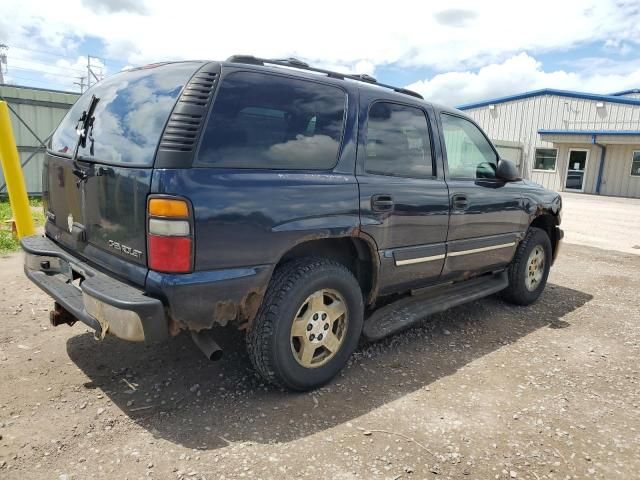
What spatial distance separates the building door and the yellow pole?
79.7 feet

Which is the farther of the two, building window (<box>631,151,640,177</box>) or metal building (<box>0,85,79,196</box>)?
building window (<box>631,151,640,177</box>)

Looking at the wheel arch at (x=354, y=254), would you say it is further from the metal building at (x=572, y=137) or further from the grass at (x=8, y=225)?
the metal building at (x=572, y=137)

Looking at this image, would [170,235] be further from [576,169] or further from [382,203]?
[576,169]

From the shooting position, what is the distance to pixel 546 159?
24938 mm

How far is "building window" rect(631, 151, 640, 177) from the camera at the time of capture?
72.2ft

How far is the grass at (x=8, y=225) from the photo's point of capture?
630cm

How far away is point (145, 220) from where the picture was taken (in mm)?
2469

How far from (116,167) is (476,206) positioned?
284 cm

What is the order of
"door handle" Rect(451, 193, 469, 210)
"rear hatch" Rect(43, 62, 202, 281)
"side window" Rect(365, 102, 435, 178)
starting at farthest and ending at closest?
1. "door handle" Rect(451, 193, 469, 210)
2. "side window" Rect(365, 102, 435, 178)
3. "rear hatch" Rect(43, 62, 202, 281)

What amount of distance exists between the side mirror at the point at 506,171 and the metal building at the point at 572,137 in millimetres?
20400

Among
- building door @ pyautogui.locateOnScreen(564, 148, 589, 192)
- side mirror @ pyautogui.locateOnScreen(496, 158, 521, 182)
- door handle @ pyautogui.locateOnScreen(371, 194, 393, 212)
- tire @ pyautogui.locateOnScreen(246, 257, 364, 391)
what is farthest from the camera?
building door @ pyautogui.locateOnScreen(564, 148, 589, 192)

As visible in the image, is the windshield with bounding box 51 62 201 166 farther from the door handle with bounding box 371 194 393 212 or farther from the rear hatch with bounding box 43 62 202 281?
the door handle with bounding box 371 194 393 212

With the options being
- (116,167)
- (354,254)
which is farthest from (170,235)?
(354,254)

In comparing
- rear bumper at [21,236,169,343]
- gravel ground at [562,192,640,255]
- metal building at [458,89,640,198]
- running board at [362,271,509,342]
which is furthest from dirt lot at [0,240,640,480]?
→ metal building at [458,89,640,198]
